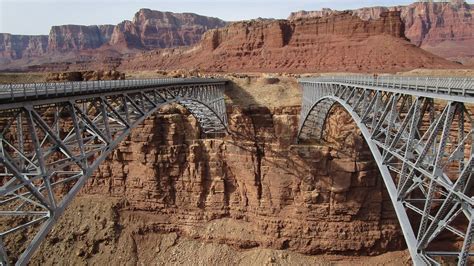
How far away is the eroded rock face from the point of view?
36594mm

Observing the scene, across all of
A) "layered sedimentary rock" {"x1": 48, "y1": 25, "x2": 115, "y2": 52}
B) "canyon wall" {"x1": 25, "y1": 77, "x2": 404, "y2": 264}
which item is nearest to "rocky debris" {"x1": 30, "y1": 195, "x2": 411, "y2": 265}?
"canyon wall" {"x1": 25, "y1": 77, "x2": 404, "y2": 264}

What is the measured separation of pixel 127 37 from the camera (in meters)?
177

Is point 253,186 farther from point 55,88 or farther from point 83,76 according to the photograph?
point 83,76

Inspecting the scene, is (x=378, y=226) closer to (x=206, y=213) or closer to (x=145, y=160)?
(x=206, y=213)

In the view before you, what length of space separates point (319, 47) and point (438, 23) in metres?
99.2

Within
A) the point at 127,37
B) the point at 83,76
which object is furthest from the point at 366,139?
the point at 127,37

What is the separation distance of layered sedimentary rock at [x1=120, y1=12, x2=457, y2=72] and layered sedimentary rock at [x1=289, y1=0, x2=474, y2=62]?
63.0m

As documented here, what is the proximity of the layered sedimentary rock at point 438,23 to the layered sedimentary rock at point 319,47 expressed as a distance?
6299cm

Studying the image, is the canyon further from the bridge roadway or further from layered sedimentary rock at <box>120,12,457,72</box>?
the bridge roadway

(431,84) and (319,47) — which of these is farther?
(319,47)

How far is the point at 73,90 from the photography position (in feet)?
53.6

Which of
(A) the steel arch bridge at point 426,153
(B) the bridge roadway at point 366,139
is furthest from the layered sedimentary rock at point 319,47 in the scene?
(A) the steel arch bridge at point 426,153

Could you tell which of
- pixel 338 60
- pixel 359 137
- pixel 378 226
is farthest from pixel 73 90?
pixel 338 60

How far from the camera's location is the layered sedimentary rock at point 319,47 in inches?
3098
